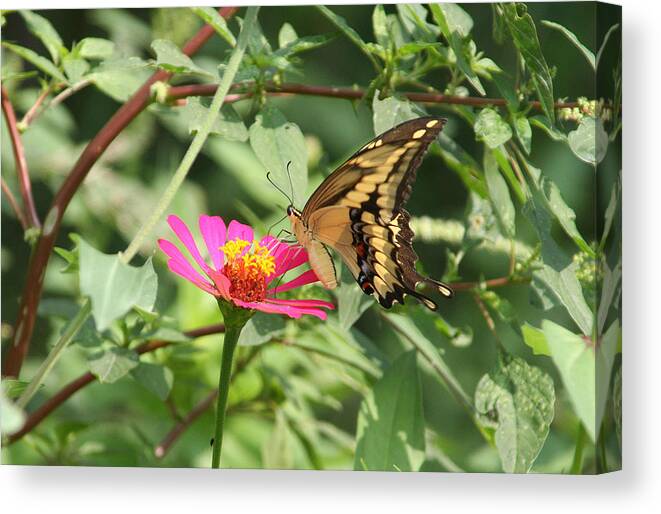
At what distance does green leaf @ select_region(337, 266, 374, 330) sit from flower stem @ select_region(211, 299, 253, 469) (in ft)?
→ 0.72

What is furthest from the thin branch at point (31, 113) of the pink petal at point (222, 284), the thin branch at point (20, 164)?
the pink petal at point (222, 284)

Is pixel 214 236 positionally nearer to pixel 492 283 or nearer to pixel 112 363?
pixel 112 363

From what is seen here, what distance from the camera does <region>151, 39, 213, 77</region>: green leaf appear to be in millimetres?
1023

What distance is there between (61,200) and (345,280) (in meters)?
0.35

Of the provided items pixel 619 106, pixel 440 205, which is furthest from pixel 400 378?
pixel 619 106

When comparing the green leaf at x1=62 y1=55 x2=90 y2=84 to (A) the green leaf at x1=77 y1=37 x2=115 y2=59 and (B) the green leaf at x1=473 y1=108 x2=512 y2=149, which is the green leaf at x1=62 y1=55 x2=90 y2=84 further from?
(B) the green leaf at x1=473 y1=108 x2=512 y2=149

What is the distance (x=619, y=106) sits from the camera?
1.10 m

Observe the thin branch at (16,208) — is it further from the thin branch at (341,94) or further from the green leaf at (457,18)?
the green leaf at (457,18)

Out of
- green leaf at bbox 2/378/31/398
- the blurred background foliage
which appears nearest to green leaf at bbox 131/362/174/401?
the blurred background foliage

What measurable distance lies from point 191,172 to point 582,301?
21.8 inches

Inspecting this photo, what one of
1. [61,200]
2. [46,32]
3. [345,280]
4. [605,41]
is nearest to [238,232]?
[345,280]

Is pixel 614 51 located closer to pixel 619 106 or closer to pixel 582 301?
pixel 619 106

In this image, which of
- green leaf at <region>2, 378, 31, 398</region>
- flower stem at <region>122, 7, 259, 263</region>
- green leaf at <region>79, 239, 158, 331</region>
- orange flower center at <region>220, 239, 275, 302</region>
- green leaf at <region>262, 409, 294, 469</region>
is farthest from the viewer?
green leaf at <region>262, 409, 294, 469</region>

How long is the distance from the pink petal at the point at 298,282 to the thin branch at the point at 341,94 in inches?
7.8
